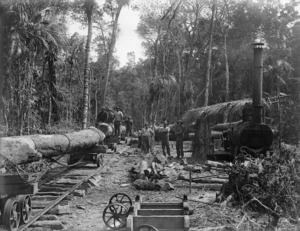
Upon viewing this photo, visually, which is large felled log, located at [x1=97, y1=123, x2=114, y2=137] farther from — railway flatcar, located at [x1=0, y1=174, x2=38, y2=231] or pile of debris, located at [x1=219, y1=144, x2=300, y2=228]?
railway flatcar, located at [x1=0, y1=174, x2=38, y2=231]

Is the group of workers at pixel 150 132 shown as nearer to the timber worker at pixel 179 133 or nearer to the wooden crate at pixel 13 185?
the timber worker at pixel 179 133

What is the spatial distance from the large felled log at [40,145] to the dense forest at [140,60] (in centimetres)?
288

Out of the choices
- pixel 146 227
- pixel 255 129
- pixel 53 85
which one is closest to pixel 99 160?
pixel 255 129

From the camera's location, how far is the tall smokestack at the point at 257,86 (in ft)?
39.6

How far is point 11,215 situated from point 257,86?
8462mm

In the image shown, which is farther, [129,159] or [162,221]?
[129,159]

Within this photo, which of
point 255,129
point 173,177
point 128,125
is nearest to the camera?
point 255,129

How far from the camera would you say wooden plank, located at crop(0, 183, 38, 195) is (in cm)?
712

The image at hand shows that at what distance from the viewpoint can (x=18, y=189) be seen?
720 cm

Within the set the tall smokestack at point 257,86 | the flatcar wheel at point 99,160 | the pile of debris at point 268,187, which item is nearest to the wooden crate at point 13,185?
the pile of debris at point 268,187

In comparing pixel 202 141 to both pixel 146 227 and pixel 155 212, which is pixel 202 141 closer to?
pixel 155 212

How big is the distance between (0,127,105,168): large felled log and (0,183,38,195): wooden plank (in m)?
0.52

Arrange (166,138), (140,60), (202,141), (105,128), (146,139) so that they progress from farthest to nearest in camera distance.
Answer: (140,60) → (146,139) → (105,128) → (166,138) → (202,141)

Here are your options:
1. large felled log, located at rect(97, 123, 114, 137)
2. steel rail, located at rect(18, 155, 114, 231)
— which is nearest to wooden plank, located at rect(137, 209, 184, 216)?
steel rail, located at rect(18, 155, 114, 231)
